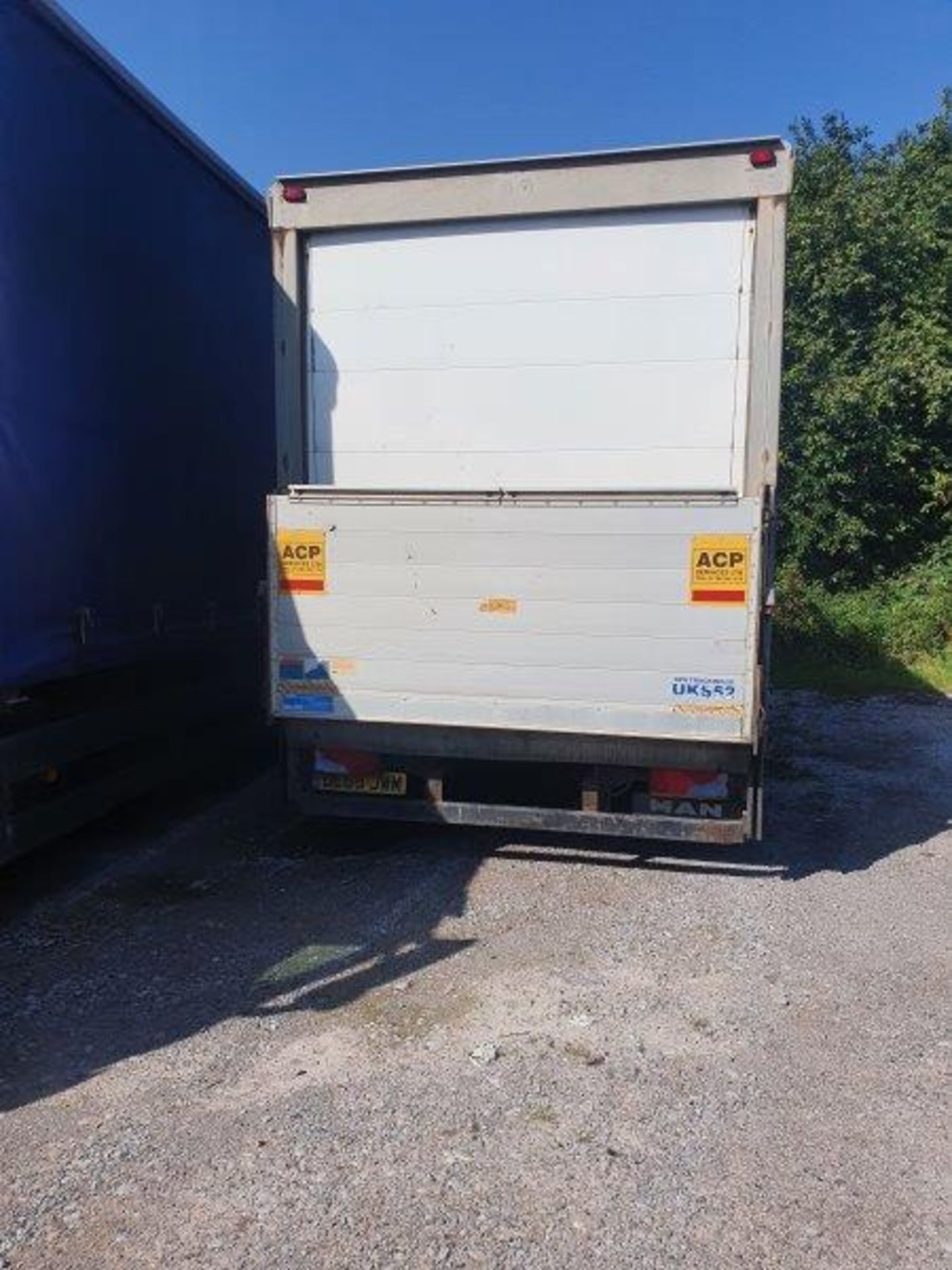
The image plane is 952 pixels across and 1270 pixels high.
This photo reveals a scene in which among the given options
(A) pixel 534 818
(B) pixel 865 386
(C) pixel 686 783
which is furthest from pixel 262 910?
(B) pixel 865 386

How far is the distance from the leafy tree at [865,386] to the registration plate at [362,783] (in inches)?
461

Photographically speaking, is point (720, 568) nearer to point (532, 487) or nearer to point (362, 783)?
point (532, 487)

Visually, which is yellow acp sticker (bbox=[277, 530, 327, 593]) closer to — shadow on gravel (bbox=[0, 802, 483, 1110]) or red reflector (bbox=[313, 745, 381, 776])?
red reflector (bbox=[313, 745, 381, 776])

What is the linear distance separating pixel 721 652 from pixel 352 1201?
2.95 metres

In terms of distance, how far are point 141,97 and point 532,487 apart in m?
3.06

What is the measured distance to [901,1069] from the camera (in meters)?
3.54

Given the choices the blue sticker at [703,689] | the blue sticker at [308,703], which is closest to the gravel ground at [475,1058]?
the blue sticker at [308,703]

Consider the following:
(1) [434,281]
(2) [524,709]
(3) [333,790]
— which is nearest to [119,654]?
(3) [333,790]

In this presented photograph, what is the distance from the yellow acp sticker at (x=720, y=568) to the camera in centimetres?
480

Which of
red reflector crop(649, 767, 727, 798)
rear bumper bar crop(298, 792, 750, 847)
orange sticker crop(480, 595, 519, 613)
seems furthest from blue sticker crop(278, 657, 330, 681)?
red reflector crop(649, 767, 727, 798)

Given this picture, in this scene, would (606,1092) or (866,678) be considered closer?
(606,1092)

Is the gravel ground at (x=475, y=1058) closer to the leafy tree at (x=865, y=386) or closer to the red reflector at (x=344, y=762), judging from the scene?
the red reflector at (x=344, y=762)

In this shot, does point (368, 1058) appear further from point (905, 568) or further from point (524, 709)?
point (905, 568)

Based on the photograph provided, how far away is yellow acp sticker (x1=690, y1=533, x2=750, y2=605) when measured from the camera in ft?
15.8
